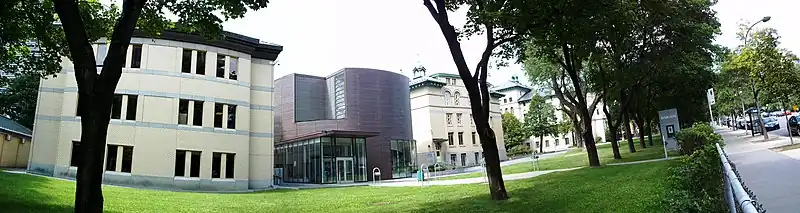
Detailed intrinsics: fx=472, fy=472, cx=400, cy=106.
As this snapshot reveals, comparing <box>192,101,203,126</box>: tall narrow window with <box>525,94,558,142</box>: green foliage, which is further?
<box>525,94,558,142</box>: green foliage

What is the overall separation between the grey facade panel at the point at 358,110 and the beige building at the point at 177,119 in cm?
1304

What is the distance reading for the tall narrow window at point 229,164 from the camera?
29258mm

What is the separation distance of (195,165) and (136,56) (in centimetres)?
713

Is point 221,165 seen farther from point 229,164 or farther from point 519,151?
point 519,151

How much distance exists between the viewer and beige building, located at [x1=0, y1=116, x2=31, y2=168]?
1207 inches

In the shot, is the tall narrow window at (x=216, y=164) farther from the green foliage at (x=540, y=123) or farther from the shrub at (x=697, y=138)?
the green foliage at (x=540, y=123)

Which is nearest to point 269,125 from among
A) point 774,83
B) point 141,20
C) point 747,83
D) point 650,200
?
point 141,20

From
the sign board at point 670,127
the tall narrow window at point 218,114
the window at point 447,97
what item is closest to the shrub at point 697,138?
the sign board at point 670,127

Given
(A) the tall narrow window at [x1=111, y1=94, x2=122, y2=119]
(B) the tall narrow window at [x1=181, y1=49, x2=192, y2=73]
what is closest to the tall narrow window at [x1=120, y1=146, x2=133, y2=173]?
(A) the tall narrow window at [x1=111, y1=94, x2=122, y2=119]

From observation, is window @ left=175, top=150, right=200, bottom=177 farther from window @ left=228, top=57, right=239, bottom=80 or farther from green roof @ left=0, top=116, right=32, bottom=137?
green roof @ left=0, top=116, right=32, bottom=137

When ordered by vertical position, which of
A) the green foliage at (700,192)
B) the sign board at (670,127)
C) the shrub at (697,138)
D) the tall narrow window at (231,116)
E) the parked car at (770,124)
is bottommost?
the green foliage at (700,192)

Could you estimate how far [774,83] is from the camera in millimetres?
26562

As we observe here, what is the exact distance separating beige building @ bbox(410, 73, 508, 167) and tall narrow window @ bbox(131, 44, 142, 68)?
1457 inches

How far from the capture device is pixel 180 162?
1088 inches
